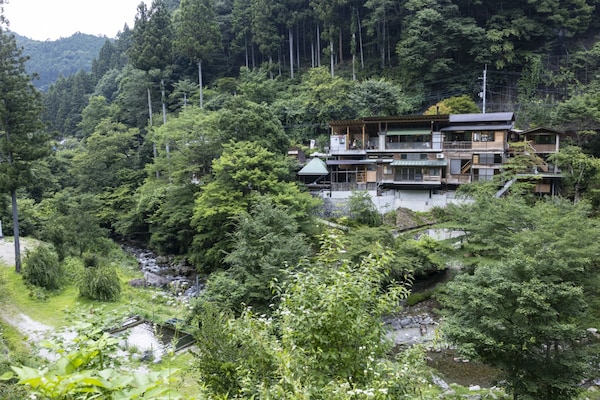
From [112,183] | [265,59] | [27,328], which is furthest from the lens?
[265,59]

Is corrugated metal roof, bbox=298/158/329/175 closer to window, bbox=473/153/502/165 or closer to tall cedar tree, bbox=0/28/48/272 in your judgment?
window, bbox=473/153/502/165

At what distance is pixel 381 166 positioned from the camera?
1057 inches

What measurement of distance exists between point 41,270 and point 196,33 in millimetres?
28967

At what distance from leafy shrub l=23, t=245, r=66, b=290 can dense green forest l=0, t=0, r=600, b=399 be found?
0.21ft

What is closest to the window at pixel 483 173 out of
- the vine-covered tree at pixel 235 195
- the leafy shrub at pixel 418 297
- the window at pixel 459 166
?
the window at pixel 459 166

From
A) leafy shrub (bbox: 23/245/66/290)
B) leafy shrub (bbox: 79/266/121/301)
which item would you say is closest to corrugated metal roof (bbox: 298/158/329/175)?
leafy shrub (bbox: 79/266/121/301)

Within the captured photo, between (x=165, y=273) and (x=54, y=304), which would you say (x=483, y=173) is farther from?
(x=54, y=304)

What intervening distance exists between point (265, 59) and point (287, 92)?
1012 cm

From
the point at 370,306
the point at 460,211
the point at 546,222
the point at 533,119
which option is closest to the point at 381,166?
the point at 460,211

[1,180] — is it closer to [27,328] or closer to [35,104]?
[35,104]

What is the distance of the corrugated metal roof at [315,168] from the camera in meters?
27.3

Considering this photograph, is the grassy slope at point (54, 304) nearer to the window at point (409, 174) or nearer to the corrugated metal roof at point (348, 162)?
the corrugated metal roof at point (348, 162)

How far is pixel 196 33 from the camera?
3734 centimetres

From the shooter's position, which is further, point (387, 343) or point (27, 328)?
point (27, 328)
